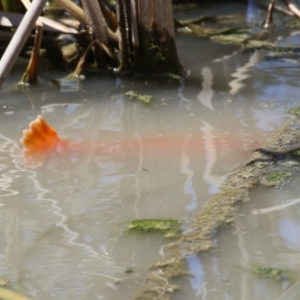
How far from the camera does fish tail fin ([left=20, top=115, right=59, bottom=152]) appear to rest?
7.99ft

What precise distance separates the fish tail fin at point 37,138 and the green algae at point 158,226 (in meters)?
0.70

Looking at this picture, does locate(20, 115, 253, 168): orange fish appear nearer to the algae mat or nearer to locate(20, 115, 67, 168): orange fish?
locate(20, 115, 67, 168): orange fish

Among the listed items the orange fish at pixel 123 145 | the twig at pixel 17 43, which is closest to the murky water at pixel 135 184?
the orange fish at pixel 123 145

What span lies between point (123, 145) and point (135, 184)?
1.14 ft

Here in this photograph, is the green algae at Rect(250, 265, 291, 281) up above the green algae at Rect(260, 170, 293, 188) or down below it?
above

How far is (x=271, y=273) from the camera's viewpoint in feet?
5.23

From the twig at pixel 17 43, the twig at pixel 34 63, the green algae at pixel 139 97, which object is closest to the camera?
the twig at pixel 17 43

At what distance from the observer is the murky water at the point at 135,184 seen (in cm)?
161

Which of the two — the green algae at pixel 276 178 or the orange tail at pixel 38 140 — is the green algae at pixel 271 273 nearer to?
the green algae at pixel 276 178

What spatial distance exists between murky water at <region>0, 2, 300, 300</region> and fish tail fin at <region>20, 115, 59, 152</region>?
0.06 meters

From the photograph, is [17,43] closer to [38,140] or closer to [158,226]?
[38,140]

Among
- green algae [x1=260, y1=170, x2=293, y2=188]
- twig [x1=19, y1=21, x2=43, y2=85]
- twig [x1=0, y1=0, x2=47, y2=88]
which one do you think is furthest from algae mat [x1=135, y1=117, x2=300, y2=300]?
twig [x1=19, y1=21, x2=43, y2=85]

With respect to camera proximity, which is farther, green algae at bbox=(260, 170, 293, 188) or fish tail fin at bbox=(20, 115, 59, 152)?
fish tail fin at bbox=(20, 115, 59, 152)

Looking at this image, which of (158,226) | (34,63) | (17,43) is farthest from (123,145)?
(34,63)
